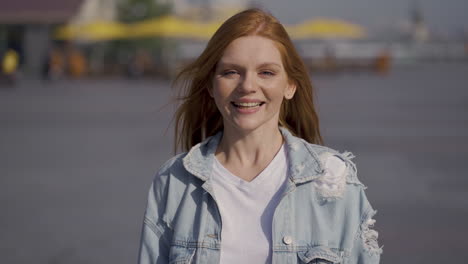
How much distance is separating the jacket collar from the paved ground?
3.05 metres

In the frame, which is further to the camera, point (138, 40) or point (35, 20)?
point (138, 40)

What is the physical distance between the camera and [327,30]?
3569cm

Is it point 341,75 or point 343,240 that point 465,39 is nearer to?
point 341,75

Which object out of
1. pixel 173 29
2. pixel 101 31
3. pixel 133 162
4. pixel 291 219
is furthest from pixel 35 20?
pixel 291 219

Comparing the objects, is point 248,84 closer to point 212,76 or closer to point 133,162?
point 212,76

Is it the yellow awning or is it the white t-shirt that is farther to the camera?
the yellow awning

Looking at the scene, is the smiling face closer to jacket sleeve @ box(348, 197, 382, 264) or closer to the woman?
the woman

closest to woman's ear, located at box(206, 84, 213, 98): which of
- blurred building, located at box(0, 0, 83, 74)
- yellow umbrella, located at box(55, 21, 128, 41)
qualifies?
yellow umbrella, located at box(55, 21, 128, 41)

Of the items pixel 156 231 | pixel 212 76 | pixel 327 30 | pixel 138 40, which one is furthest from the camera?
pixel 138 40

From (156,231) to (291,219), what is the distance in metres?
0.39

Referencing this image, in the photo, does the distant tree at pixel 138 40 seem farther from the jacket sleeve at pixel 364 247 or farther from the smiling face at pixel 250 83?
the jacket sleeve at pixel 364 247

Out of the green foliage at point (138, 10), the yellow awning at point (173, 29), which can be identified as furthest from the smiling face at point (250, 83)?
the green foliage at point (138, 10)

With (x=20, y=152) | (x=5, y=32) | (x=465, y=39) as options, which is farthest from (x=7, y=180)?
(x=465, y=39)

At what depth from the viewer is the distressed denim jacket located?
7.00ft
